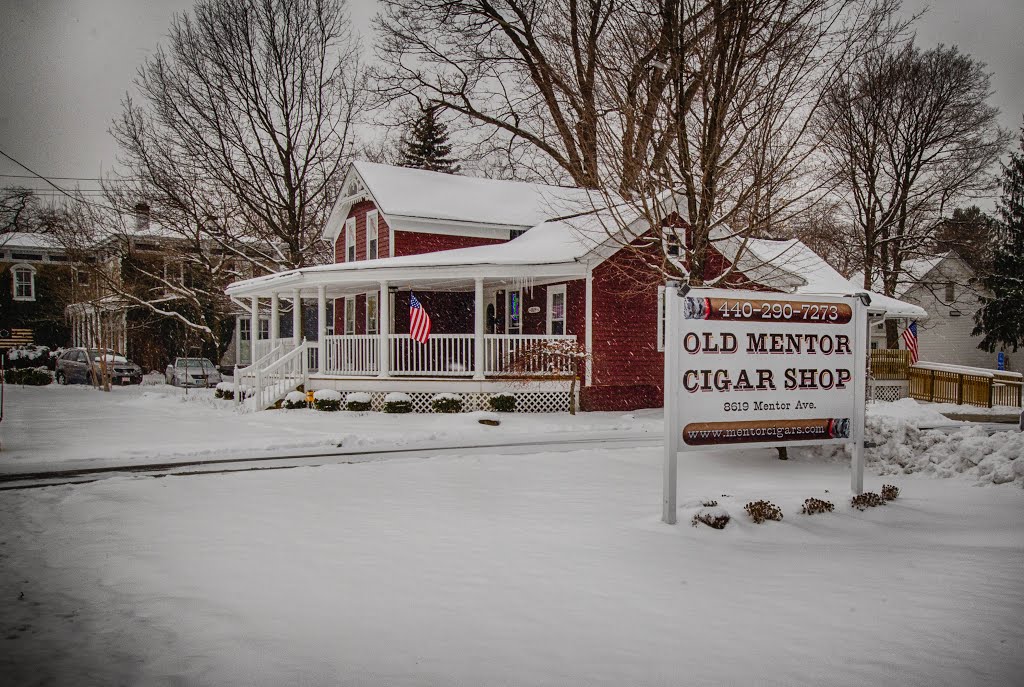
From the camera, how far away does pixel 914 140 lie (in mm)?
31375

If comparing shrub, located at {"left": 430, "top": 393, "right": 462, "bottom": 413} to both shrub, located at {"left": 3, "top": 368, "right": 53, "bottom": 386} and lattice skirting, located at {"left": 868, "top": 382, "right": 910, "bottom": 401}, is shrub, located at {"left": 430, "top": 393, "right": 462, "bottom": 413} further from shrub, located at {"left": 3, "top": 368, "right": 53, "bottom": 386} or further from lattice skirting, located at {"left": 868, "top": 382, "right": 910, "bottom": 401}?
shrub, located at {"left": 3, "top": 368, "right": 53, "bottom": 386}

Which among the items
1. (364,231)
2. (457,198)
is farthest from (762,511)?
(364,231)

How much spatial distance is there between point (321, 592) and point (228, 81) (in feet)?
92.6

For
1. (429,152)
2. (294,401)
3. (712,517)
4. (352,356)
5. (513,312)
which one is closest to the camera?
(712,517)

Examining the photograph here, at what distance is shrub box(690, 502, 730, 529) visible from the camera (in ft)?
22.1

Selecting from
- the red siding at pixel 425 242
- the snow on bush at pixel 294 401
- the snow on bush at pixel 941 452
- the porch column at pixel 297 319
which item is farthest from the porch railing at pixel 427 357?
the snow on bush at pixel 941 452

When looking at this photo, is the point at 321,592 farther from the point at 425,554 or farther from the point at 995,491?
the point at 995,491

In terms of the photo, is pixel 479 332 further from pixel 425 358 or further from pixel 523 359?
pixel 425 358

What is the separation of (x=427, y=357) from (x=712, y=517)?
15300mm

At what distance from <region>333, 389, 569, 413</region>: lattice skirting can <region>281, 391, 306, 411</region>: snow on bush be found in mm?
1870

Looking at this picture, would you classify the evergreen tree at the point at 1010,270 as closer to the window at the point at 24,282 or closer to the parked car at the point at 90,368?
the parked car at the point at 90,368

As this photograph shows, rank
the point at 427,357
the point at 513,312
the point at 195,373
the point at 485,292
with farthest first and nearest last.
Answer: the point at 195,373 → the point at 485,292 → the point at 513,312 → the point at 427,357

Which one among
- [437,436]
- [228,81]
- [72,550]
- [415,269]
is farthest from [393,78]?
[72,550]

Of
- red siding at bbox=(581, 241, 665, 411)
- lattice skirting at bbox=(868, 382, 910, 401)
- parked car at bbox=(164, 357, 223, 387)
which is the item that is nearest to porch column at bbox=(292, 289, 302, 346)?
red siding at bbox=(581, 241, 665, 411)
